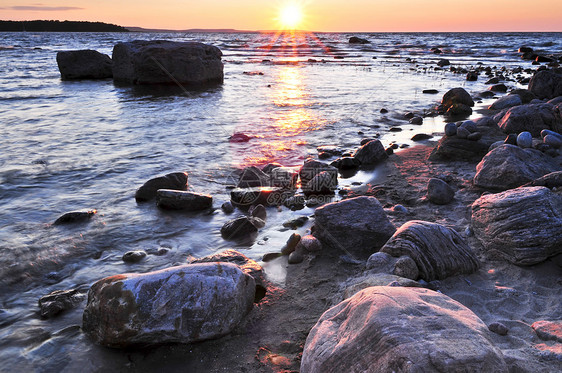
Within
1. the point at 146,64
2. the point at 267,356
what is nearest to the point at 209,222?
the point at 267,356

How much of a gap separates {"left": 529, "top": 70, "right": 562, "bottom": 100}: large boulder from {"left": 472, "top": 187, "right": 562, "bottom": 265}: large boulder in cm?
979

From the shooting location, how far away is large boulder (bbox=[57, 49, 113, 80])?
17337mm

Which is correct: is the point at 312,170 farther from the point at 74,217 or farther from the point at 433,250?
the point at 74,217

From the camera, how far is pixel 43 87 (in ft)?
48.4

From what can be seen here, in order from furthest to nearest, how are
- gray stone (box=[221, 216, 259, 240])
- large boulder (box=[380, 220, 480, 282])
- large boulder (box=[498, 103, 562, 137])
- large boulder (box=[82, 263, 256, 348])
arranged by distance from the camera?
large boulder (box=[498, 103, 562, 137]), gray stone (box=[221, 216, 259, 240]), large boulder (box=[380, 220, 480, 282]), large boulder (box=[82, 263, 256, 348])

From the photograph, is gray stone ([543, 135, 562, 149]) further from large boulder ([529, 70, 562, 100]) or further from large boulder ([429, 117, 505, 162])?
large boulder ([529, 70, 562, 100])

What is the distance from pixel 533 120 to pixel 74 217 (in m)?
8.17

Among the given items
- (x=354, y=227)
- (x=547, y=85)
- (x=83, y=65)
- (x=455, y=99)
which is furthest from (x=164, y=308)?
(x=83, y=65)

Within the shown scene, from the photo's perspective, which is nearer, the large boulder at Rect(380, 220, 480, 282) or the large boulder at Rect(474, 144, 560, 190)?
the large boulder at Rect(380, 220, 480, 282)

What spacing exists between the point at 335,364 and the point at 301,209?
3133 mm

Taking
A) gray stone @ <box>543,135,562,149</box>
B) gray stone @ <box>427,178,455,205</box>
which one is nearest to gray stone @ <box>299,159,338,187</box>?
gray stone @ <box>427,178,455,205</box>

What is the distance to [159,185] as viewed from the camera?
17.9 feet

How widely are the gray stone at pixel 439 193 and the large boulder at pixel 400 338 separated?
2753 millimetres

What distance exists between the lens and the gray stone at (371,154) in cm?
655
